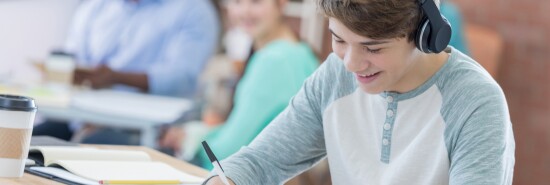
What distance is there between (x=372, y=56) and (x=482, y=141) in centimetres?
22

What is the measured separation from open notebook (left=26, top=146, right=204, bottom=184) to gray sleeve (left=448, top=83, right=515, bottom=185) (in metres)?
0.55

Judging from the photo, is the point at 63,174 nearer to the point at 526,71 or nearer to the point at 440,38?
the point at 440,38

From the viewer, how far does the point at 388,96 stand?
1.72 metres

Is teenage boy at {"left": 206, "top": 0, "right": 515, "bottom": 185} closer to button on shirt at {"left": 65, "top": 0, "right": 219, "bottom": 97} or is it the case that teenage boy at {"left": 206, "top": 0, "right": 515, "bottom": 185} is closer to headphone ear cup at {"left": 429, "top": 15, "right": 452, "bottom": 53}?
headphone ear cup at {"left": 429, "top": 15, "right": 452, "bottom": 53}

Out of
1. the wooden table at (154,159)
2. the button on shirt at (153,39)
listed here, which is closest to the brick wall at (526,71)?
the button on shirt at (153,39)

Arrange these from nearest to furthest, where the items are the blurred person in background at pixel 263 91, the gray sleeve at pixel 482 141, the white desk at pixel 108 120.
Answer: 1. the gray sleeve at pixel 482 141
2. the blurred person in background at pixel 263 91
3. the white desk at pixel 108 120

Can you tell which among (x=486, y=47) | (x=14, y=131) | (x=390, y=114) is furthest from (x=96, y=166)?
(x=486, y=47)

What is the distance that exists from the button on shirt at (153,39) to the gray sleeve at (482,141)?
273 cm

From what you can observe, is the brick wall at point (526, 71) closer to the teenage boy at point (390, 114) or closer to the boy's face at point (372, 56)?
the teenage boy at point (390, 114)

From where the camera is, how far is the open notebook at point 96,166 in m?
1.76

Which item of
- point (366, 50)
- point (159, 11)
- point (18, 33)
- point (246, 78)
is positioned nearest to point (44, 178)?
point (366, 50)

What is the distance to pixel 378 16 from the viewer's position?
1546mm

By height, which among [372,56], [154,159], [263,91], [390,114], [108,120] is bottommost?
[108,120]

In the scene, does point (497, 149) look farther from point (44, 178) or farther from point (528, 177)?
point (528, 177)
